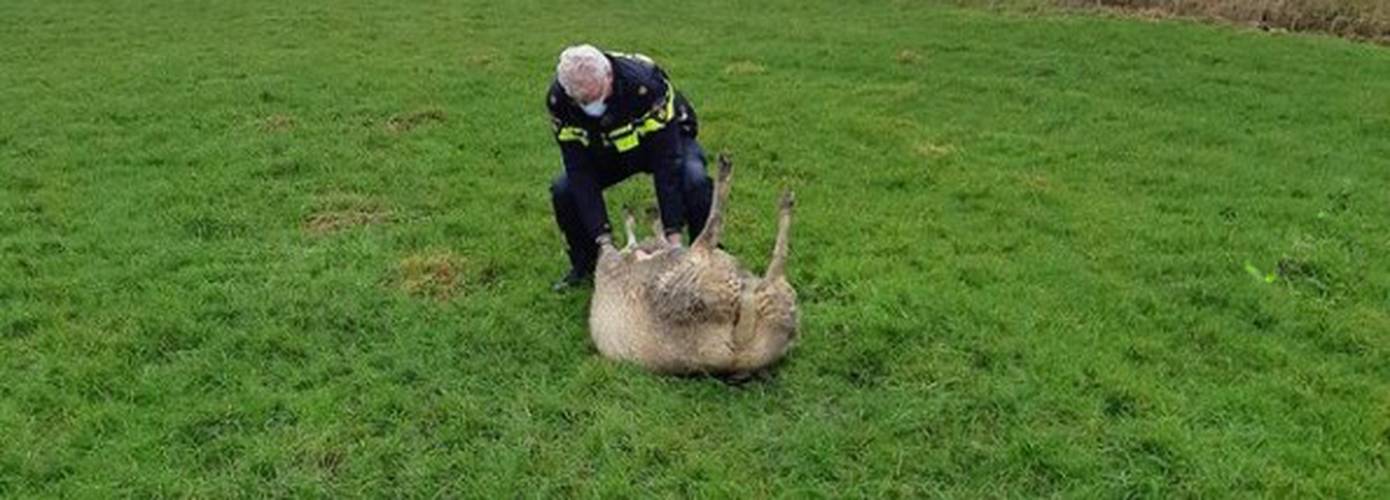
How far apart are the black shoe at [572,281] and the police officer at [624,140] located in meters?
0.38

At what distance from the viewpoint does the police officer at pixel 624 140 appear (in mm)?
6992

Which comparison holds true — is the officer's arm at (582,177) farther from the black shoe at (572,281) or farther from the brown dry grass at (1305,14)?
the brown dry grass at (1305,14)

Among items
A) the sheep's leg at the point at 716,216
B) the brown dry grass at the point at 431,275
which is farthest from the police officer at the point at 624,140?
the brown dry grass at the point at 431,275

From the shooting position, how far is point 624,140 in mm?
7254

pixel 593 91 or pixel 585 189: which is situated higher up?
pixel 593 91

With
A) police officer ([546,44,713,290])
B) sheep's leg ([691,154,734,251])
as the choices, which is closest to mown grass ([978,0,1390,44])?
police officer ([546,44,713,290])

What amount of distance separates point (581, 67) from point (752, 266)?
2232 millimetres

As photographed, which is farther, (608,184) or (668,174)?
(608,184)

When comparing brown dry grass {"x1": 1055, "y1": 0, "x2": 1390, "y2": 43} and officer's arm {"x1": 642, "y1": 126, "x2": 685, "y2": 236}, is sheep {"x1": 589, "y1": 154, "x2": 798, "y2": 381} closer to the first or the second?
officer's arm {"x1": 642, "y1": 126, "x2": 685, "y2": 236}

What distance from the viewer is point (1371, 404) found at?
6.43 metres

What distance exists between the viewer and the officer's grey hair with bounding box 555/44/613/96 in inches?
264

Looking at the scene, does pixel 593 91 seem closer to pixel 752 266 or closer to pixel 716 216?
pixel 716 216

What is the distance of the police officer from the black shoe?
38 centimetres

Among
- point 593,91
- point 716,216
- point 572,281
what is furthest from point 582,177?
point 716,216
